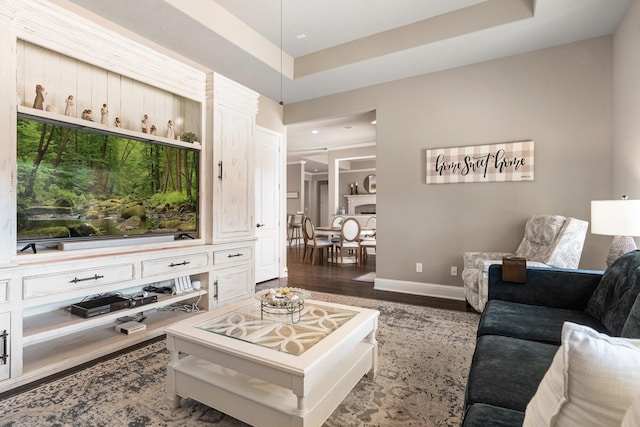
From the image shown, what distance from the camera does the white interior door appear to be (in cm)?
497

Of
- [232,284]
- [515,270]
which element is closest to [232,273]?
[232,284]

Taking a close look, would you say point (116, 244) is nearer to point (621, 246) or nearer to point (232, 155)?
point (232, 155)

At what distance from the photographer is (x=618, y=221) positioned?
2.31 m

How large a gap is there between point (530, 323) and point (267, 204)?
396 centimetres

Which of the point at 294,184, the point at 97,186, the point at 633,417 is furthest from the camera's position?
the point at 294,184

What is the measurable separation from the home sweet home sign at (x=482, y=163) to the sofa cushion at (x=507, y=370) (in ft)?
8.59

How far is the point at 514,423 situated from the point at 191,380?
152cm

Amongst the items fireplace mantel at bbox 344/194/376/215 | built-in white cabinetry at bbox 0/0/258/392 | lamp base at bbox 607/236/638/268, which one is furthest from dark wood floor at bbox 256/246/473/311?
fireplace mantel at bbox 344/194/376/215

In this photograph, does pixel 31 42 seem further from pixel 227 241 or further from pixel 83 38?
pixel 227 241

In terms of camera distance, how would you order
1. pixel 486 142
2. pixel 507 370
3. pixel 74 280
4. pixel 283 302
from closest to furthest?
pixel 507 370, pixel 283 302, pixel 74 280, pixel 486 142

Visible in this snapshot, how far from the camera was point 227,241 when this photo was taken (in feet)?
11.8

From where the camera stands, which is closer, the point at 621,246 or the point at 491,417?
the point at 491,417

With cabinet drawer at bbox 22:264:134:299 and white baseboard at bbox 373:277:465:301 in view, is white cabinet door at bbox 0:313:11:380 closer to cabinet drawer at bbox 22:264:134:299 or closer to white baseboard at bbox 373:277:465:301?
cabinet drawer at bbox 22:264:134:299

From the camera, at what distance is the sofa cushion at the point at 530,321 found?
1750 millimetres
